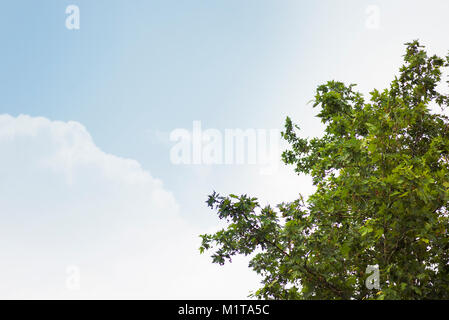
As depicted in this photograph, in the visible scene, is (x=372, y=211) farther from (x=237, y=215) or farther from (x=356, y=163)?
(x=237, y=215)

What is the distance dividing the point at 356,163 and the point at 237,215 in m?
3.12

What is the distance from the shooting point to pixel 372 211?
7652 mm

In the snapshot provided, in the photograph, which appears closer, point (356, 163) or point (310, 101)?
point (356, 163)

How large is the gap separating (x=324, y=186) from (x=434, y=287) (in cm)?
463

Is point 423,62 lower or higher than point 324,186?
higher

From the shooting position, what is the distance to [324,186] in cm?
1120
